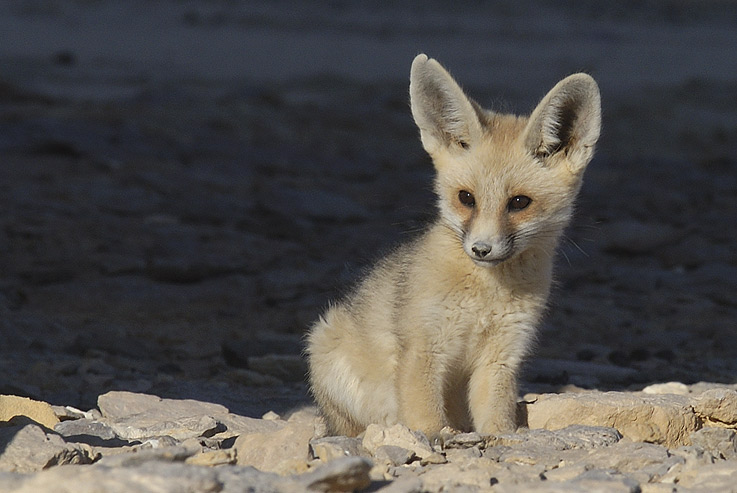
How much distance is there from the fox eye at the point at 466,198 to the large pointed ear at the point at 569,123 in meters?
0.36

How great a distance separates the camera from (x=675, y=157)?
14.3 meters

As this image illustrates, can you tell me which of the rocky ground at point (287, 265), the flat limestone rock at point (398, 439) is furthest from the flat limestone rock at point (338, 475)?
the flat limestone rock at point (398, 439)

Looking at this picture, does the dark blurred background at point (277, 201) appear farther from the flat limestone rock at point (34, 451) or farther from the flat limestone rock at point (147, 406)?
the flat limestone rock at point (34, 451)

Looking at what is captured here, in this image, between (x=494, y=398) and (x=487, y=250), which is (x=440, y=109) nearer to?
(x=487, y=250)

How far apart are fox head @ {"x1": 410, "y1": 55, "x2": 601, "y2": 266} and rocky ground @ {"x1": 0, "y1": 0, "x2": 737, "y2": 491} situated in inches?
15.6

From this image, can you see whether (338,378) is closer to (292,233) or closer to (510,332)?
(510,332)

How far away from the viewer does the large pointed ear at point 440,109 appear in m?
4.83

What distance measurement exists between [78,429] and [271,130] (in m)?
10.2

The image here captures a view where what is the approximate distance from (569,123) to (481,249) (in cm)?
85

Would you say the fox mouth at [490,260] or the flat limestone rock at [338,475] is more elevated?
the fox mouth at [490,260]

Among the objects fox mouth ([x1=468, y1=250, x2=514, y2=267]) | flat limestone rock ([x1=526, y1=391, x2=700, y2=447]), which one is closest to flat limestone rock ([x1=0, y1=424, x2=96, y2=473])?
fox mouth ([x1=468, y1=250, x2=514, y2=267])

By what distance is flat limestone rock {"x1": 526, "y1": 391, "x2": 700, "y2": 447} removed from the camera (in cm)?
459

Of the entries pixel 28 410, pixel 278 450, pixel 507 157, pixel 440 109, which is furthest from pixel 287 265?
pixel 278 450

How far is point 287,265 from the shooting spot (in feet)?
29.8
